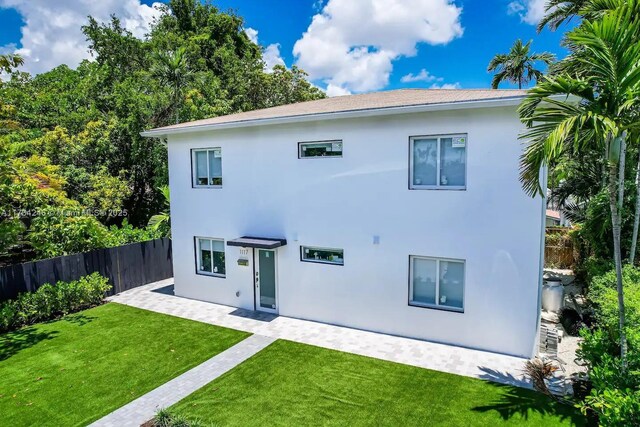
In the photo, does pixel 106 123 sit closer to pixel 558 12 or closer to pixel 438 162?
pixel 438 162

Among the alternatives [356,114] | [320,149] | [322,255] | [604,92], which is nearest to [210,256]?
[322,255]

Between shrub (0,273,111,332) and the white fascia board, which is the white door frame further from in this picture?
shrub (0,273,111,332)

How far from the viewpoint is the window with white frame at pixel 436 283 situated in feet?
32.3

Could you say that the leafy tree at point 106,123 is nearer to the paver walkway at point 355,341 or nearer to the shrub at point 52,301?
the shrub at point 52,301

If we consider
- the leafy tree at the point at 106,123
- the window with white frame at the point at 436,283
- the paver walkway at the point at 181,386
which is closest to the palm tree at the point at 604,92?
the window with white frame at the point at 436,283

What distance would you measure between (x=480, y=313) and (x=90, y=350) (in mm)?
10350

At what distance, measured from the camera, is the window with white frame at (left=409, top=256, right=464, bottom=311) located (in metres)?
9.84

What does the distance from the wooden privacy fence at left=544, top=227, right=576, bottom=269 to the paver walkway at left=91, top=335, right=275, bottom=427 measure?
16.3m

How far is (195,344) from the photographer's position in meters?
10.4

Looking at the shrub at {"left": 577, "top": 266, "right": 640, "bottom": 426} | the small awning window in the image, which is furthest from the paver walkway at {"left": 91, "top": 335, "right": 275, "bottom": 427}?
the shrub at {"left": 577, "top": 266, "right": 640, "bottom": 426}

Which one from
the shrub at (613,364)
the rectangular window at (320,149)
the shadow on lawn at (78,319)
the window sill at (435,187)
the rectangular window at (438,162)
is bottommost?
the shadow on lawn at (78,319)

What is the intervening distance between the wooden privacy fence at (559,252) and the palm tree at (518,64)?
33.0 ft

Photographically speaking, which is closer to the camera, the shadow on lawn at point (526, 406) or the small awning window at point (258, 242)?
→ the shadow on lawn at point (526, 406)

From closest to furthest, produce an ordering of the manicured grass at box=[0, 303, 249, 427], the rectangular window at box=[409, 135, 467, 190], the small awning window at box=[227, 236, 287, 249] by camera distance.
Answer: the manicured grass at box=[0, 303, 249, 427]
the rectangular window at box=[409, 135, 467, 190]
the small awning window at box=[227, 236, 287, 249]
